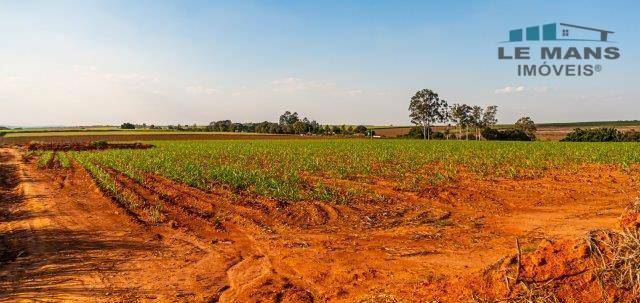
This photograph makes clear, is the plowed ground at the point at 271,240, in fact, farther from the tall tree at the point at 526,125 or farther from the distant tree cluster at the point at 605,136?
the tall tree at the point at 526,125

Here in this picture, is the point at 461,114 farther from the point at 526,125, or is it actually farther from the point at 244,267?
the point at 244,267

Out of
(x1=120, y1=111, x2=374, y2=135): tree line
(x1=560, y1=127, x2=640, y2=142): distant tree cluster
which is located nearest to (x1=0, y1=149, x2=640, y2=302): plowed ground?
(x1=560, y1=127, x2=640, y2=142): distant tree cluster

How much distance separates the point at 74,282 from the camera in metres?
6.09

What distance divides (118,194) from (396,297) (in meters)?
11.7

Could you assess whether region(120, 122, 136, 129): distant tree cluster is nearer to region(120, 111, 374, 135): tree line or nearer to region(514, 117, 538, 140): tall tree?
region(120, 111, 374, 135): tree line

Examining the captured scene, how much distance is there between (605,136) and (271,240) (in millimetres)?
79438

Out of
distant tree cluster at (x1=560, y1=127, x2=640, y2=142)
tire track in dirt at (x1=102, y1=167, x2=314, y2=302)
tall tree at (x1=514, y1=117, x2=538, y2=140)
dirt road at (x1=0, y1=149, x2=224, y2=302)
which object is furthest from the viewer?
tall tree at (x1=514, y1=117, x2=538, y2=140)

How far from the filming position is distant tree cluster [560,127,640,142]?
68206 mm

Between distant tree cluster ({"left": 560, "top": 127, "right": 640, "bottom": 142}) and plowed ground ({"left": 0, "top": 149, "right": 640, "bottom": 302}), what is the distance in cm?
6609

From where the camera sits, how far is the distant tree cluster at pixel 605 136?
224 feet

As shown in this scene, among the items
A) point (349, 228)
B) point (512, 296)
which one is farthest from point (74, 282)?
point (512, 296)

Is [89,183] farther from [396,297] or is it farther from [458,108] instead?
[458,108]

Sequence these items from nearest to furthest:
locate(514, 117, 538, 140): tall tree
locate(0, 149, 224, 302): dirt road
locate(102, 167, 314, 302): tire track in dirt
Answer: locate(102, 167, 314, 302): tire track in dirt → locate(0, 149, 224, 302): dirt road → locate(514, 117, 538, 140): tall tree

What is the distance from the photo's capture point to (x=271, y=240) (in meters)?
8.37
